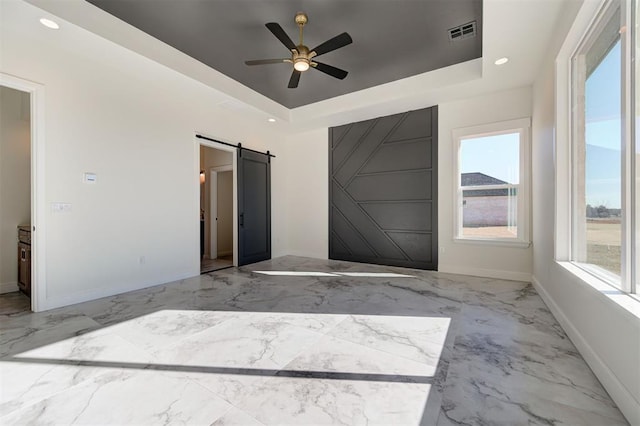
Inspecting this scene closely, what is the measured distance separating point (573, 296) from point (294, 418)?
251cm

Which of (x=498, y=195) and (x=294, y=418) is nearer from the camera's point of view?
(x=294, y=418)

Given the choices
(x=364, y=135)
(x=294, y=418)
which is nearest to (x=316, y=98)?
(x=364, y=135)

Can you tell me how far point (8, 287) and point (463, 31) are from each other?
686cm

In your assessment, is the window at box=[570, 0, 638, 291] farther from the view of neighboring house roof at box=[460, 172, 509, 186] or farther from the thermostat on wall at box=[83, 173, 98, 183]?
the thermostat on wall at box=[83, 173, 98, 183]

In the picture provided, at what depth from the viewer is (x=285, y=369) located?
1.92m

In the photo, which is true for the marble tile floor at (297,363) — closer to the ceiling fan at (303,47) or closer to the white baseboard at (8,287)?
the white baseboard at (8,287)

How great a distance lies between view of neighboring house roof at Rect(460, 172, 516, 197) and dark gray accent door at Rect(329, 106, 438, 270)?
49cm

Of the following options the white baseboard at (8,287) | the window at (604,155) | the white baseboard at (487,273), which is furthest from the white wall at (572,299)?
the white baseboard at (8,287)

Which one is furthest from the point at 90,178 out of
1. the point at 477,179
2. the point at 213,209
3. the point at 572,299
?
the point at 477,179

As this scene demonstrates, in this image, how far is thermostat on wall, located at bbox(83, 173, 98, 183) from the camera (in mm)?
3400

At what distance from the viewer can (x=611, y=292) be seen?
178 cm

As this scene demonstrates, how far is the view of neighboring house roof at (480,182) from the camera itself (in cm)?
450

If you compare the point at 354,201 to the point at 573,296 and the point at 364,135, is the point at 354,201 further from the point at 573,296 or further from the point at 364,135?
the point at 573,296

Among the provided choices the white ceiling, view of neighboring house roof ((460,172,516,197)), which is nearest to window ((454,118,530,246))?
view of neighboring house roof ((460,172,516,197))
